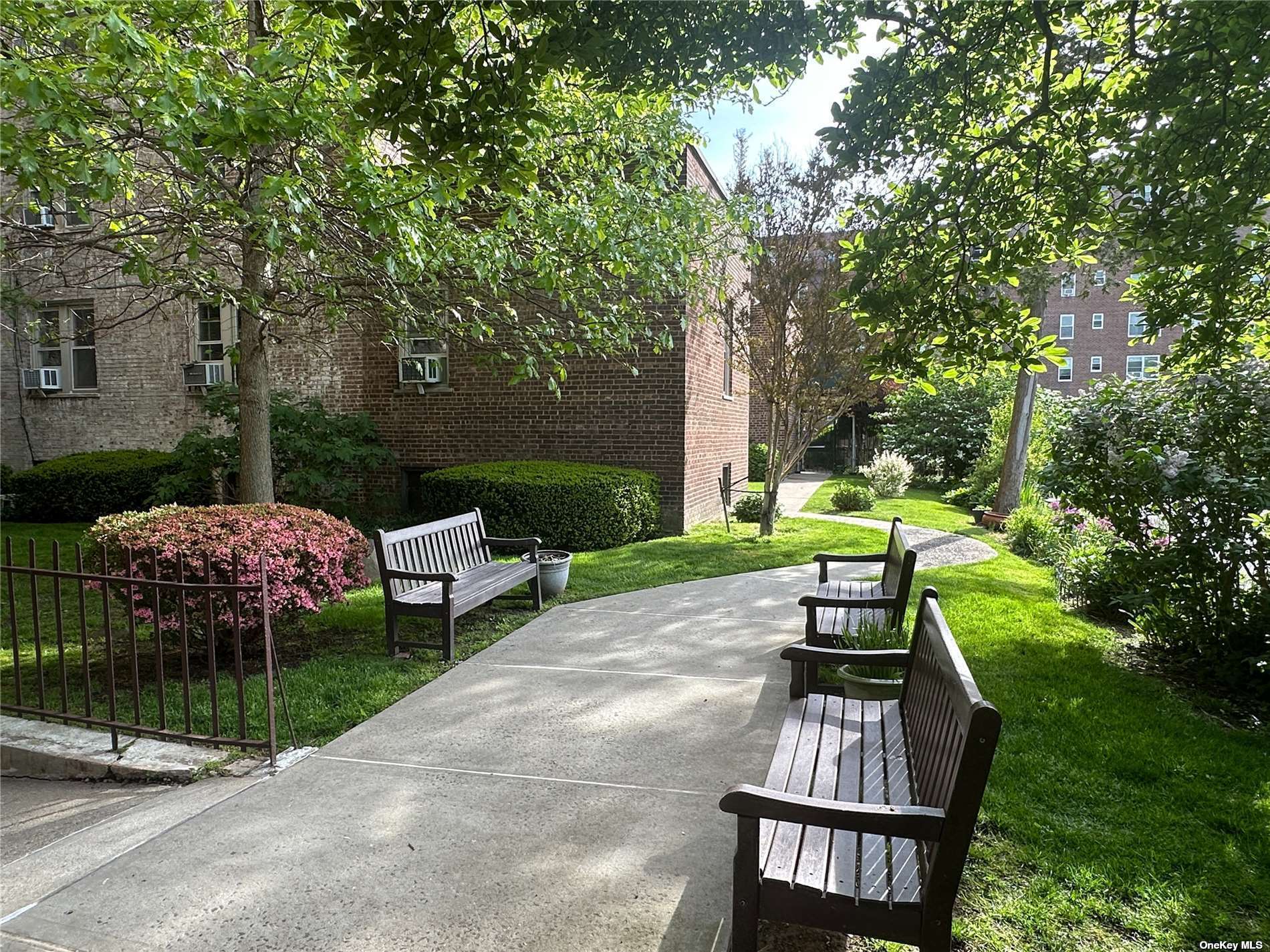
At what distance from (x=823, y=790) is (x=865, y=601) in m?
2.53

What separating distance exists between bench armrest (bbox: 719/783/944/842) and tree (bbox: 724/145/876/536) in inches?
379

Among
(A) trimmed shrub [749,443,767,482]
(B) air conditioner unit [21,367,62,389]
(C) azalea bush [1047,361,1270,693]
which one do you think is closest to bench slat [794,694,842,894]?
(C) azalea bush [1047,361,1270,693]

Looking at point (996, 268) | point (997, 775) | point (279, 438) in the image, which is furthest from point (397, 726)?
point (279, 438)

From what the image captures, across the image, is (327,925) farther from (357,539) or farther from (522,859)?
(357,539)

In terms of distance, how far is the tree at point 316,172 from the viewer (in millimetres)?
3670

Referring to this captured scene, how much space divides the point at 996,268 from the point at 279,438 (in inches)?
397

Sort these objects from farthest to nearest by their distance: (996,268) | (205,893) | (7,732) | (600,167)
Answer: (600,167)
(996,268)
(7,732)
(205,893)

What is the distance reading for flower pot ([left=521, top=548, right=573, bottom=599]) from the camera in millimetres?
7578

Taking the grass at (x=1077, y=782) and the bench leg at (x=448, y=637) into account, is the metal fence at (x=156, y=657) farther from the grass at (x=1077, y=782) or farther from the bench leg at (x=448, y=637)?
the bench leg at (x=448, y=637)

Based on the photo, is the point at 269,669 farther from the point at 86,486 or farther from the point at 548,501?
the point at 86,486

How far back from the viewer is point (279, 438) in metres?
11.1

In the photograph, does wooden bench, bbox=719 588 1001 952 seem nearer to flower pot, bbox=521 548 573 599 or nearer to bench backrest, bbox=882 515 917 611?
bench backrest, bbox=882 515 917 611

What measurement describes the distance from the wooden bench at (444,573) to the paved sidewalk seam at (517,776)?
175 cm

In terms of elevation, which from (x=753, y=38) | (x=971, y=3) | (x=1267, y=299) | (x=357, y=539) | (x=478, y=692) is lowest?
(x=478, y=692)
